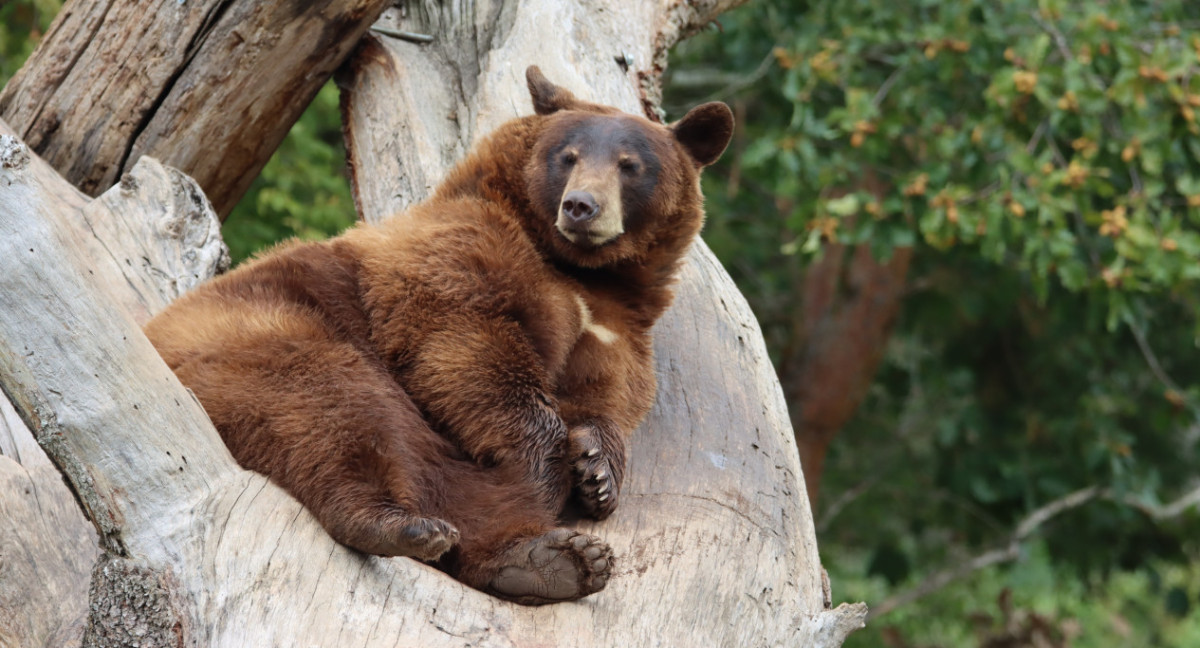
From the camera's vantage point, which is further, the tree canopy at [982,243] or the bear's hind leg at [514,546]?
the tree canopy at [982,243]

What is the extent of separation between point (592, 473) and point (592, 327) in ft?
2.11

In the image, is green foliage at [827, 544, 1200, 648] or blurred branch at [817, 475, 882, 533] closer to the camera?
blurred branch at [817, 475, 882, 533]

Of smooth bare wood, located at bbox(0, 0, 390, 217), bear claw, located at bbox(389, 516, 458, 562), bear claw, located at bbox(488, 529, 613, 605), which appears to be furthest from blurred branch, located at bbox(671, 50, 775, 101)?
bear claw, located at bbox(389, 516, 458, 562)

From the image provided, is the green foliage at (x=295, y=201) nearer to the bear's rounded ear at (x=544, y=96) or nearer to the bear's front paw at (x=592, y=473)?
the bear's rounded ear at (x=544, y=96)

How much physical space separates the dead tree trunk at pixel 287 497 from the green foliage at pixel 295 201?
2.08 metres

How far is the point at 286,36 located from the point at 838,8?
16.5 feet

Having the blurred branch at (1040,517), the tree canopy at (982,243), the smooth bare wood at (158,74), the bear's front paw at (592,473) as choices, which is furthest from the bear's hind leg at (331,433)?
the blurred branch at (1040,517)

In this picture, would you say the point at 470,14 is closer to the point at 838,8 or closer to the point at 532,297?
the point at 532,297

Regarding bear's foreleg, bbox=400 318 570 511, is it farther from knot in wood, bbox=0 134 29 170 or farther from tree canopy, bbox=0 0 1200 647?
tree canopy, bbox=0 0 1200 647

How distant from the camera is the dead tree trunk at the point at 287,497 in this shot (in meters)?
2.69

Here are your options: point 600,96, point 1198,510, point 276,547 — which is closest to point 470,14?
point 600,96

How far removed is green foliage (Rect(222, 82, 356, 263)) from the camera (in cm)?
749

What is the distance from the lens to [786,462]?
4.34 m

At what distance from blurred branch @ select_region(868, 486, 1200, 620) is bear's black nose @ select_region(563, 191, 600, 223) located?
6240mm
